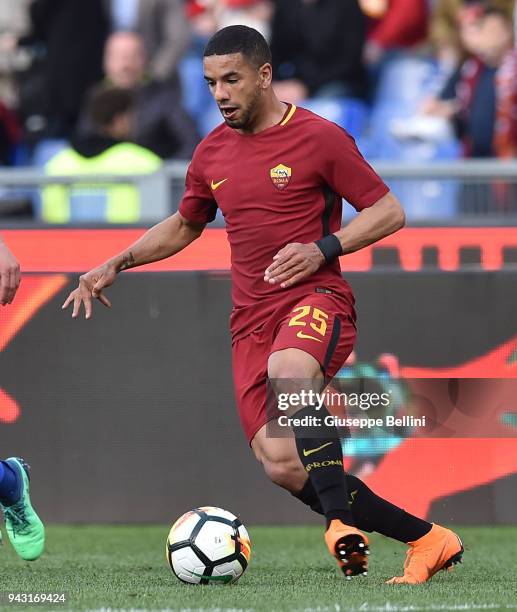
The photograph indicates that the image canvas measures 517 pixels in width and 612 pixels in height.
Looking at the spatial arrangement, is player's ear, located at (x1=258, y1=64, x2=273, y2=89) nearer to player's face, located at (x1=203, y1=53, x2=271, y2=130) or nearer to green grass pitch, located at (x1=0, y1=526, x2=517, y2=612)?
player's face, located at (x1=203, y1=53, x2=271, y2=130)

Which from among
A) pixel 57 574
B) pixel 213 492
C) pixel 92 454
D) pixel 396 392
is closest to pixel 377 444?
pixel 396 392

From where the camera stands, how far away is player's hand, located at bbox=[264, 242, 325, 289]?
19.7 feet

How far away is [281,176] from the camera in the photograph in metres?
6.34

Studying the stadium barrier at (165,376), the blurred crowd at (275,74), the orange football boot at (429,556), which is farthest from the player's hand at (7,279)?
the blurred crowd at (275,74)

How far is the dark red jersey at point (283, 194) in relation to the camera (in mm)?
6312

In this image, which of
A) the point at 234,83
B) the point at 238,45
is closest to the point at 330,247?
the point at 234,83

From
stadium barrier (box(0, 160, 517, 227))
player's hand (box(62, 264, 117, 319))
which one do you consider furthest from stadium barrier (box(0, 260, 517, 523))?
player's hand (box(62, 264, 117, 319))

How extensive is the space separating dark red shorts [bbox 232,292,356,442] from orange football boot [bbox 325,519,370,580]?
693 mm

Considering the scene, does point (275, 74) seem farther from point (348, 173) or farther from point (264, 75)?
point (348, 173)

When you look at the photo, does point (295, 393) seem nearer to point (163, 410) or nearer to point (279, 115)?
point (279, 115)

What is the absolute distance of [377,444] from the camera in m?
8.82

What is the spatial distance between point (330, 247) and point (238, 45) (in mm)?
972

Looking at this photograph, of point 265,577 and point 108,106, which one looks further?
point 108,106

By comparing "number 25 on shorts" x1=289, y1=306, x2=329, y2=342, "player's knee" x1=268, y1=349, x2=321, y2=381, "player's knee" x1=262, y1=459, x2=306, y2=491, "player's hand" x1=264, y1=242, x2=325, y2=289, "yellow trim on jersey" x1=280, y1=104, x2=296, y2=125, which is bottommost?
"player's knee" x1=262, y1=459, x2=306, y2=491
